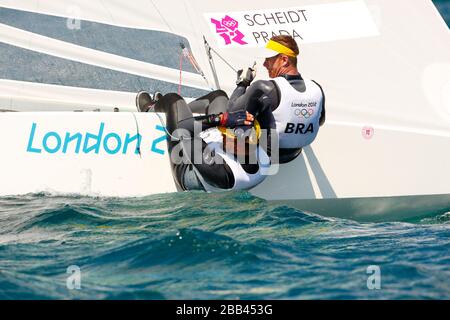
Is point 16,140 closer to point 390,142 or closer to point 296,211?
point 296,211

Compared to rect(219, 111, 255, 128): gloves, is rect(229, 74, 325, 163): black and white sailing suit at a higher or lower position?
higher

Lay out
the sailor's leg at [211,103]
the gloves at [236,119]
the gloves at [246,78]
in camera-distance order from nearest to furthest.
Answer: the gloves at [236,119]
the gloves at [246,78]
the sailor's leg at [211,103]

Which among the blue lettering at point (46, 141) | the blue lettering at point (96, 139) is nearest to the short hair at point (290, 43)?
the blue lettering at point (96, 139)

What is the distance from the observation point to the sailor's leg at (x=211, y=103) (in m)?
4.58

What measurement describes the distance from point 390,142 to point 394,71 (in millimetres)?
400

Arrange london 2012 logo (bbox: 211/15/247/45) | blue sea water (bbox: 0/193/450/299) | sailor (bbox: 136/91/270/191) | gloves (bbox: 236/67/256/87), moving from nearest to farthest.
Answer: blue sea water (bbox: 0/193/450/299)
sailor (bbox: 136/91/270/191)
gloves (bbox: 236/67/256/87)
london 2012 logo (bbox: 211/15/247/45)

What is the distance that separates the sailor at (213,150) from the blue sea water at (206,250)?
0.08 m

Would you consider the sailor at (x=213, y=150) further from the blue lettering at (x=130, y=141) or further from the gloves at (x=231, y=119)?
the blue lettering at (x=130, y=141)

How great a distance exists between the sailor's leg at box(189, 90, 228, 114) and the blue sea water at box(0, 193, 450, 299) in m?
0.53

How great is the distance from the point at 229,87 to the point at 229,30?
333 mm

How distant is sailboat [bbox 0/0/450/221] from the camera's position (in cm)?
442

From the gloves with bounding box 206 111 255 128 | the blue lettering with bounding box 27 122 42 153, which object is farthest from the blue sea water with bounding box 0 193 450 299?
the gloves with bounding box 206 111 255 128

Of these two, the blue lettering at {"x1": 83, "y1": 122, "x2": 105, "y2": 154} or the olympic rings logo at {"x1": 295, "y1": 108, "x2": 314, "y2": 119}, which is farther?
the blue lettering at {"x1": 83, "y1": 122, "x2": 105, "y2": 154}

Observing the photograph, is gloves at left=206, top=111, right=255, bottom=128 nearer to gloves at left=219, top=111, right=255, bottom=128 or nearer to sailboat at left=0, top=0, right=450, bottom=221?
gloves at left=219, top=111, right=255, bottom=128
